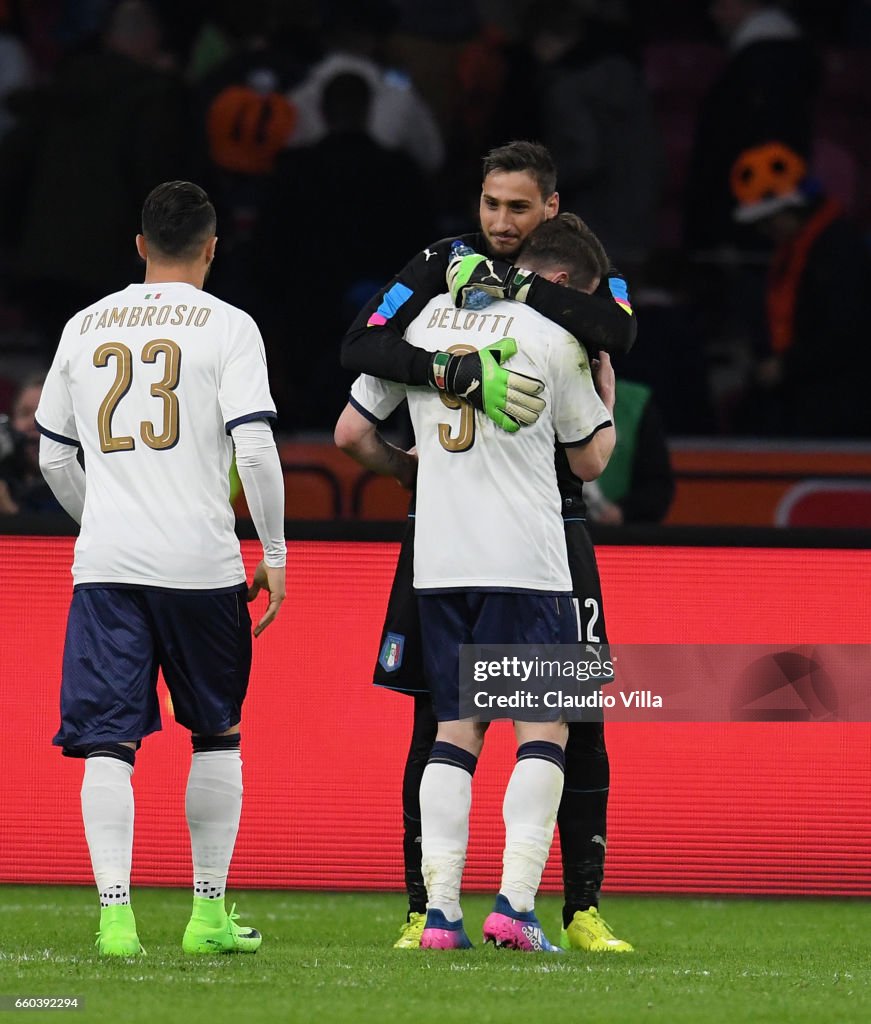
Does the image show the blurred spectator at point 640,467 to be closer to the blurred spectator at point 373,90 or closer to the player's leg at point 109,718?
the player's leg at point 109,718

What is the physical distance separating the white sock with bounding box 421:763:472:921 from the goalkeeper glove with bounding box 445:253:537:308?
3.99ft

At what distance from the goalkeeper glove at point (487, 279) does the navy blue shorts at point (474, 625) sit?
0.77 metres

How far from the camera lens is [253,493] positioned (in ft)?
18.8

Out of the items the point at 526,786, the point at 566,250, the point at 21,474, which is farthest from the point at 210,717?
the point at 21,474

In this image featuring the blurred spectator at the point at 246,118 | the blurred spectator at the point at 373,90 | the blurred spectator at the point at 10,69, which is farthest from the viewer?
the blurred spectator at the point at 10,69

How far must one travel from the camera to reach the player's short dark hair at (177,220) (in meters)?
5.77

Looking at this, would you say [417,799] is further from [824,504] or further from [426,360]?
[824,504]

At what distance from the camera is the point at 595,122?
1191 centimetres

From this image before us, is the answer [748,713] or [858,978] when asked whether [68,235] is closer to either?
[748,713]

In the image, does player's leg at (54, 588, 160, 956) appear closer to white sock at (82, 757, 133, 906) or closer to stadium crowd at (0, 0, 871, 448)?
white sock at (82, 757, 133, 906)

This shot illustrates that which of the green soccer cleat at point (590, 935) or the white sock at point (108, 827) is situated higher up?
the white sock at point (108, 827)

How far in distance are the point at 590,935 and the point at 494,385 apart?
1547 mm

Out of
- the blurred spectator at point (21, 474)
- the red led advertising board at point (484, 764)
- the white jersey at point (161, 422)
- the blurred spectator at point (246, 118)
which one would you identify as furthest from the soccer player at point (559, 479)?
the blurred spectator at point (246, 118)

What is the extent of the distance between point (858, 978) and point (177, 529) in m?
2.04
